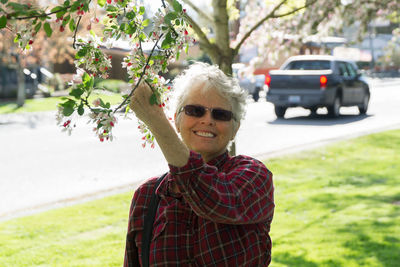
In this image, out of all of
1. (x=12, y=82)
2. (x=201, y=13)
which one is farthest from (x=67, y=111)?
(x=12, y=82)

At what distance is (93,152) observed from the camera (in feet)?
36.8

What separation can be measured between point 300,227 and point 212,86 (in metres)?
3.76

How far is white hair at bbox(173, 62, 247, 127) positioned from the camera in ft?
7.61

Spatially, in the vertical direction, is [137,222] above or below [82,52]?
below

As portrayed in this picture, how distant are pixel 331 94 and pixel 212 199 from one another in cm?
1541

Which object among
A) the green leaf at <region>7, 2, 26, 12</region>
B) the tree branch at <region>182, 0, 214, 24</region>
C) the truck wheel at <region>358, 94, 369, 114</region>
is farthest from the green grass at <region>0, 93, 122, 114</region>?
the green leaf at <region>7, 2, 26, 12</region>

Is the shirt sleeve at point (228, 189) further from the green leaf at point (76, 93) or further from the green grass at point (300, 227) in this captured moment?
the green grass at point (300, 227)

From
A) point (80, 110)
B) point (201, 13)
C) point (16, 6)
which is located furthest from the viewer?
point (201, 13)

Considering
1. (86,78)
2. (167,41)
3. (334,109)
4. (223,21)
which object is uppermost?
(223,21)

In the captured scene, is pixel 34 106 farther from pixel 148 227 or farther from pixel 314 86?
pixel 148 227

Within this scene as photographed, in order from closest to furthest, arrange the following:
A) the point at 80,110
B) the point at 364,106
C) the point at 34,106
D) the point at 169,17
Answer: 1. the point at 80,110
2. the point at 169,17
3. the point at 364,106
4. the point at 34,106

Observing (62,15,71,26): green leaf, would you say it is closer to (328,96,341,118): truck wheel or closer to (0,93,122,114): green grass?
(328,96,341,118): truck wheel

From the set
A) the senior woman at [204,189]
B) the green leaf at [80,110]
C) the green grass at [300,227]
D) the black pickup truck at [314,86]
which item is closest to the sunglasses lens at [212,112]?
the senior woman at [204,189]

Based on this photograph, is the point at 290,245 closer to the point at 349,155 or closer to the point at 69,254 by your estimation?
the point at 69,254
